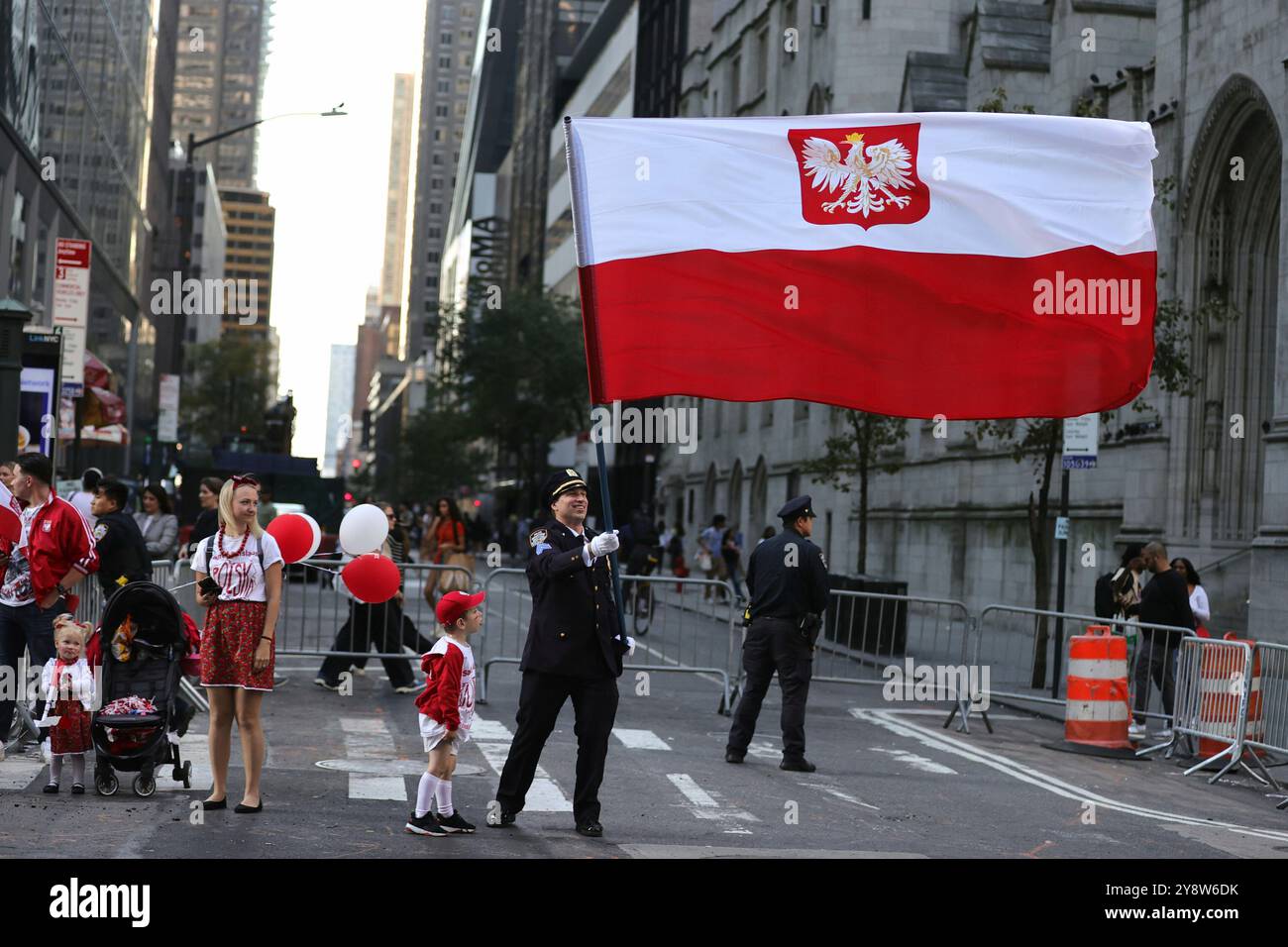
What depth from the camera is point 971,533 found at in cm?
3303

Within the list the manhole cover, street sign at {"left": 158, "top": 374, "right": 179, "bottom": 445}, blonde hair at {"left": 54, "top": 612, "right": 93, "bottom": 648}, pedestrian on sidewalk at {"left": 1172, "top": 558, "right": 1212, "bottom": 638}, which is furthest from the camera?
street sign at {"left": 158, "top": 374, "right": 179, "bottom": 445}

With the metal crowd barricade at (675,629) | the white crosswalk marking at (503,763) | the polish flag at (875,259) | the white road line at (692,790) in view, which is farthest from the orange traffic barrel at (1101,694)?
the polish flag at (875,259)

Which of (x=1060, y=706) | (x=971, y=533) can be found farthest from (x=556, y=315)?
(x=1060, y=706)

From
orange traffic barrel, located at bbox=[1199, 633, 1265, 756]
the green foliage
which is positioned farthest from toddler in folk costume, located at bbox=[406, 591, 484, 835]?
the green foliage

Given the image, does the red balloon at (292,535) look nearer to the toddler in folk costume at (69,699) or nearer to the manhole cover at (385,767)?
the toddler in folk costume at (69,699)

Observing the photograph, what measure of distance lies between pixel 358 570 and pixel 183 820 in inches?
92.9

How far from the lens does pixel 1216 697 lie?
1441 centimetres

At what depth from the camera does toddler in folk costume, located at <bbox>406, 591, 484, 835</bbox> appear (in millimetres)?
9031

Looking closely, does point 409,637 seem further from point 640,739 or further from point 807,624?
point 807,624

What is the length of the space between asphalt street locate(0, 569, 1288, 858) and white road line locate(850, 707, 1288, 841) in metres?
0.04

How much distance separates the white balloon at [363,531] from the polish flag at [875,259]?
2599mm

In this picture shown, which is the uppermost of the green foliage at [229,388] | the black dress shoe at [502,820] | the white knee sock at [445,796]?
the green foliage at [229,388]

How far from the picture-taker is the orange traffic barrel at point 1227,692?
14070 mm

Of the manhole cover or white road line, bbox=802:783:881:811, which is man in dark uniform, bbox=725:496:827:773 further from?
the manhole cover
